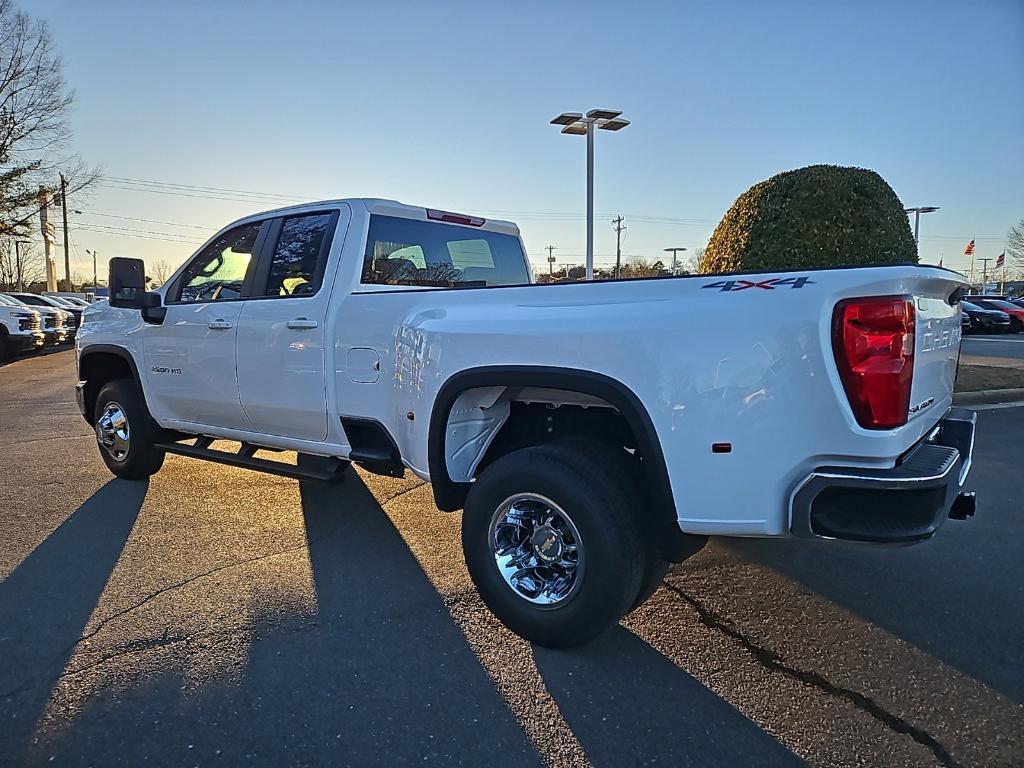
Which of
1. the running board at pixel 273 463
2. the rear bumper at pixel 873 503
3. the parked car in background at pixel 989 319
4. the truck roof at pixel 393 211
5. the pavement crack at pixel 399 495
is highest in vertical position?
the truck roof at pixel 393 211

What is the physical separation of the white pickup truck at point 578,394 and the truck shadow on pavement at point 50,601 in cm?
90

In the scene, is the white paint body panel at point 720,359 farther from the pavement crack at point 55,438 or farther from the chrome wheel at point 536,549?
the pavement crack at point 55,438

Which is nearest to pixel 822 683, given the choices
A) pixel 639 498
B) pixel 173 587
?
pixel 639 498

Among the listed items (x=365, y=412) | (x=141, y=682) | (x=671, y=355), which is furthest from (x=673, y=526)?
(x=141, y=682)

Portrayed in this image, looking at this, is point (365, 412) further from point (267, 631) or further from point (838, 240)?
point (838, 240)

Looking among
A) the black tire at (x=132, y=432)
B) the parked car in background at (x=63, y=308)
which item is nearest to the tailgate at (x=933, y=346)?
the black tire at (x=132, y=432)

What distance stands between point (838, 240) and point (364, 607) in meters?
6.78

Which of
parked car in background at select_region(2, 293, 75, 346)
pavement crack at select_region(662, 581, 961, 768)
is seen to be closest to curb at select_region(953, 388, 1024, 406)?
pavement crack at select_region(662, 581, 961, 768)

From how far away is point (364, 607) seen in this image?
136 inches

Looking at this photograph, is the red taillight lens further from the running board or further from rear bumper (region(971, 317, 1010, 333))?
rear bumper (region(971, 317, 1010, 333))

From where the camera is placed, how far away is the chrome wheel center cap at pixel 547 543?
301 centimetres

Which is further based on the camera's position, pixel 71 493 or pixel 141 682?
pixel 71 493

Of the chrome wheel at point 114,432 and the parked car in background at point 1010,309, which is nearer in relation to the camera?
the chrome wheel at point 114,432

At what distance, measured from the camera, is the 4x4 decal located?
2373 millimetres
